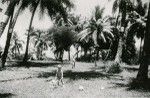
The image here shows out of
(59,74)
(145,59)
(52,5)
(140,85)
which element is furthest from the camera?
(52,5)

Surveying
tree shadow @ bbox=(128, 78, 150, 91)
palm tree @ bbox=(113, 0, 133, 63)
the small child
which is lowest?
tree shadow @ bbox=(128, 78, 150, 91)

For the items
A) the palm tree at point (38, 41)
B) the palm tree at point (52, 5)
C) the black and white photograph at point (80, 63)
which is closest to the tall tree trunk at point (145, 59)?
the black and white photograph at point (80, 63)

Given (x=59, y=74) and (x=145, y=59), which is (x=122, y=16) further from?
(x=59, y=74)

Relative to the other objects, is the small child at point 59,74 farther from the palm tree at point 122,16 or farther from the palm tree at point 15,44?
the palm tree at point 15,44

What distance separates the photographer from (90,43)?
64500 millimetres

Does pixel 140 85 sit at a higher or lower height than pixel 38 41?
lower

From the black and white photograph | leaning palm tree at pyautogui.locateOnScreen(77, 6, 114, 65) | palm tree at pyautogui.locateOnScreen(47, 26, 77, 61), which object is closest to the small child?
the black and white photograph

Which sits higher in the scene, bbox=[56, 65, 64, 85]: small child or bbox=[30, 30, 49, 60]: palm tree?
bbox=[30, 30, 49, 60]: palm tree

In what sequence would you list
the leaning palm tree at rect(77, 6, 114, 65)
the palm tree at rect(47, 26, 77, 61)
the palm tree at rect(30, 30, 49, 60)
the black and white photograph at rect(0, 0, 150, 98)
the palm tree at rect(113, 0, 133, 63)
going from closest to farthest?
1. the black and white photograph at rect(0, 0, 150, 98)
2. the palm tree at rect(113, 0, 133, 63)
3. the leaning palm tree at rect(77, 6, 114, 65)
4. the palm tree at rect(47, 26, 77, 61)
5. the palm tree at rect(30, 30, 49, 60)

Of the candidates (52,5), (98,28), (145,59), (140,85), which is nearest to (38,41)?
(98,28)

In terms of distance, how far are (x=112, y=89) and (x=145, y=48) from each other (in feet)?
15.3

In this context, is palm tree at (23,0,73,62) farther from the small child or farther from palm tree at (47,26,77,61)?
palm tree at (47,26,77,61)

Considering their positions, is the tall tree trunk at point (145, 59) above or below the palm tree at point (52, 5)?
below

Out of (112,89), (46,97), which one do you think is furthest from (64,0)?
(46,97)
